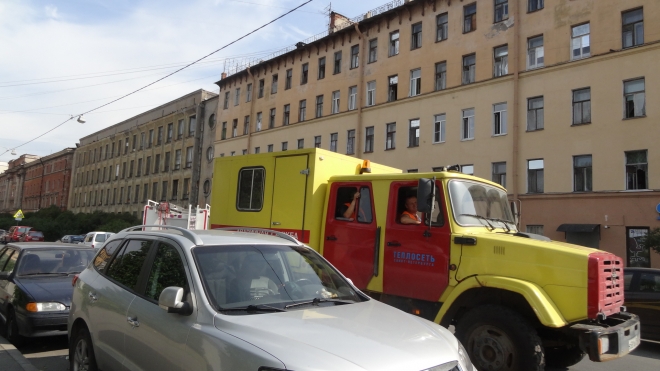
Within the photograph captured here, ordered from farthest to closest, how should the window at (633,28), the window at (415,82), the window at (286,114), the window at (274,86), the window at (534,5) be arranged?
the window at (274,86) < the window at (286,114) < the window at (415,82) < the window at (534,5) < the window at (633,28)

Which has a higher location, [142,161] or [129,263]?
[142,161]

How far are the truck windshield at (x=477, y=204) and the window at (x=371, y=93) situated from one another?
2488cm

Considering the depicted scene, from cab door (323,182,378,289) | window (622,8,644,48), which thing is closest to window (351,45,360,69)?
window (622,8,644,48)

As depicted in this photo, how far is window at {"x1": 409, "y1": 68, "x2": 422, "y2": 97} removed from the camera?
29.0 metres

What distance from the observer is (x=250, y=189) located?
8.34 metres

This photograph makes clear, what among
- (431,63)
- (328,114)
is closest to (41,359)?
(431,63)

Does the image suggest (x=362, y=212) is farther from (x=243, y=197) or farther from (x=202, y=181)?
(x=202, y=181)

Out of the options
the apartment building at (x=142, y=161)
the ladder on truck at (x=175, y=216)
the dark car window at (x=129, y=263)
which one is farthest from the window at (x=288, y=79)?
the dark car window at (x=129, y=263)

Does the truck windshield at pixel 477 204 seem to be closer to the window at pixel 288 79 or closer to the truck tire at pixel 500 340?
the truck tire at pixel 500 340

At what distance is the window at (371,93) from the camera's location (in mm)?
31469

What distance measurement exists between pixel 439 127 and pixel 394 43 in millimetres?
6479

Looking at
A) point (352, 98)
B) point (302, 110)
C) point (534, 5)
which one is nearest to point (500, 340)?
point (534, 5)

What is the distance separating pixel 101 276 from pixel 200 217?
8.90 metres

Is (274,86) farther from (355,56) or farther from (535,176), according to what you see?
(535,176)
